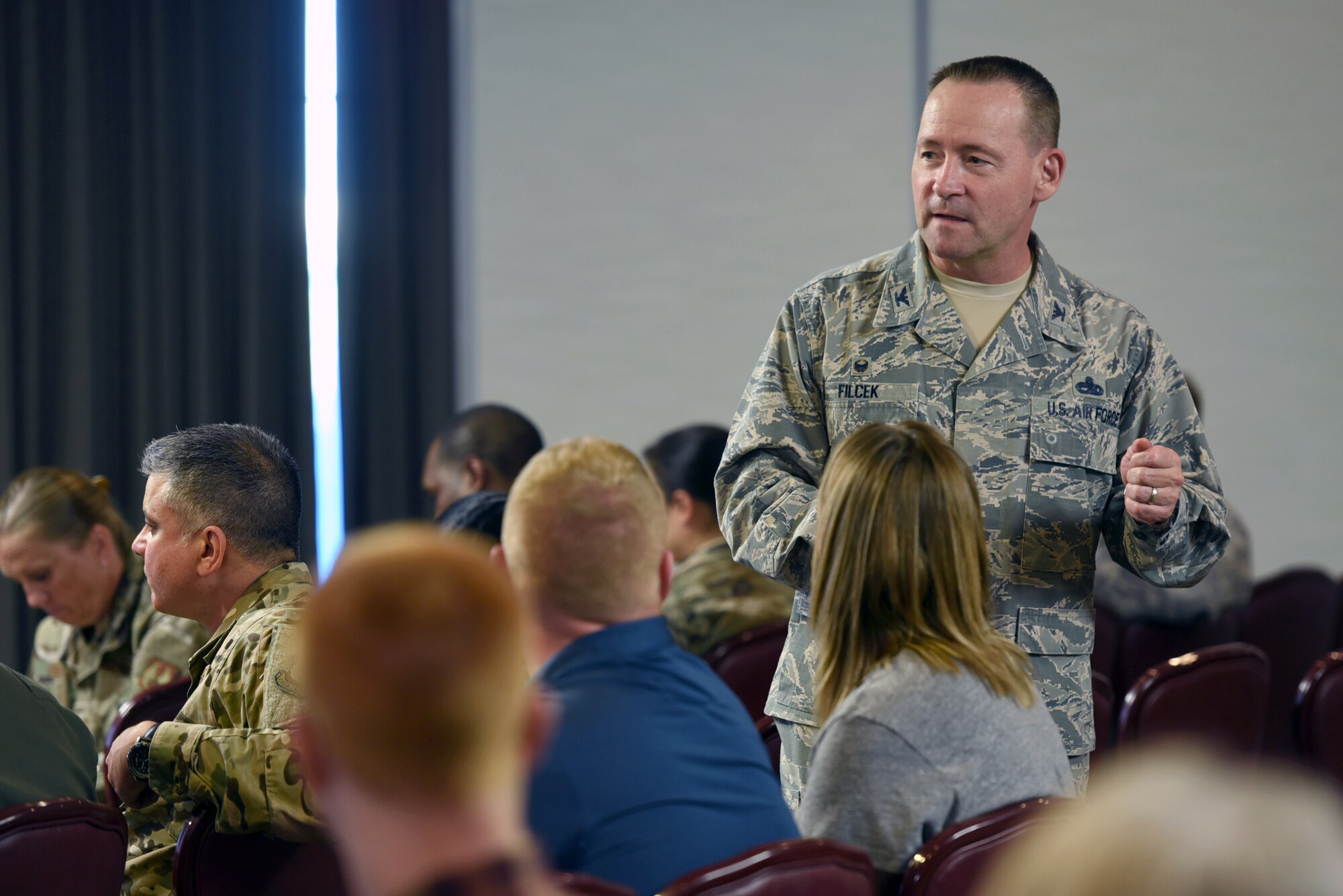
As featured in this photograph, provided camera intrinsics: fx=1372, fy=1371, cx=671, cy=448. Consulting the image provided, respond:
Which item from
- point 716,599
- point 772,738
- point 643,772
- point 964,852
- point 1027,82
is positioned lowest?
point 716,599

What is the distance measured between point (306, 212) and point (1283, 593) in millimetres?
4282

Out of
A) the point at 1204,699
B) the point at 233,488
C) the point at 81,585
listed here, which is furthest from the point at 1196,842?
the point at 81,585

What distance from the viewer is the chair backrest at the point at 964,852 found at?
1.73 meters

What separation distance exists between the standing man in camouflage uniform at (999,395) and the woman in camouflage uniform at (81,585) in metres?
2.00

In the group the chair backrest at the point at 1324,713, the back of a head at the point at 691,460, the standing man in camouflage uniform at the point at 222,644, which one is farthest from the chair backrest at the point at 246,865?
the back of a head at the point at 691,460

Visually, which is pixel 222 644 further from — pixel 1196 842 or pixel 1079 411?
pixel 1196 842

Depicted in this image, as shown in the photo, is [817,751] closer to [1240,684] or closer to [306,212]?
[1240,684]

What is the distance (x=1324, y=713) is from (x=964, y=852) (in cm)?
157

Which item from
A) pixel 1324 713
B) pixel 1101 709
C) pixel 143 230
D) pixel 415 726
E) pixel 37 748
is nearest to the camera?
pixel 415 726

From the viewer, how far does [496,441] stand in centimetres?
477

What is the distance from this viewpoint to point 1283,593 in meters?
4.87

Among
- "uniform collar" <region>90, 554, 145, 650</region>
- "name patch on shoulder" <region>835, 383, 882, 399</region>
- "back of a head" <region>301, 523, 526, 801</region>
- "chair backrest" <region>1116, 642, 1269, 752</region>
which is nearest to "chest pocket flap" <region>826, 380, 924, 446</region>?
"name patch on shoulder" <region>835, 383, 882, 399</region>

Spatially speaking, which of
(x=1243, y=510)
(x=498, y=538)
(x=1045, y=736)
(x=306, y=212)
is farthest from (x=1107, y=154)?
(x=1045, y=736)

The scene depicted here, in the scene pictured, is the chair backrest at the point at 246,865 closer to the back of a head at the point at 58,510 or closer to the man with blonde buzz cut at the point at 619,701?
the man with blonde buzz cut at the point at 619,701
